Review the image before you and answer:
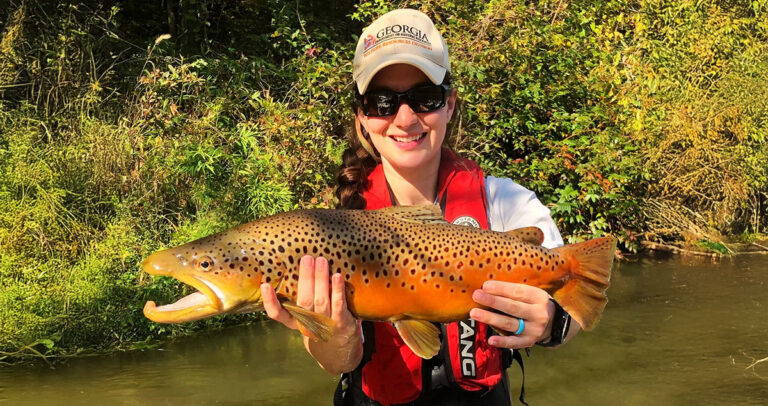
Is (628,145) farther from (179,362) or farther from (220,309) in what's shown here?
(220,309)

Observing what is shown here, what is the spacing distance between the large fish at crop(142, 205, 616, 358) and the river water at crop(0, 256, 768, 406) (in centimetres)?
435

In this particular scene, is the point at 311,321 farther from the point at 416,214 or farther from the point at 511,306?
the point at 511,306

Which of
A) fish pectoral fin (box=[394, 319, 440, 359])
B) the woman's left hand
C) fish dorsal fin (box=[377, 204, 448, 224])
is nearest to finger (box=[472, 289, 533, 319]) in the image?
the woman's left hand

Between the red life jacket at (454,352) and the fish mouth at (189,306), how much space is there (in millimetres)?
785

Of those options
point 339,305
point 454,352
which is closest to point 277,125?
point 454,352

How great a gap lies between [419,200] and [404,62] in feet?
2.10

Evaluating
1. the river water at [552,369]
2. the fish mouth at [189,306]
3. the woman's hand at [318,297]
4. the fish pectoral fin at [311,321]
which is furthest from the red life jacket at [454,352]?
the river water at [552,369]

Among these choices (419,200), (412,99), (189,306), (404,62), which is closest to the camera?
(189,306)

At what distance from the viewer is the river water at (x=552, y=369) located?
6449 mm

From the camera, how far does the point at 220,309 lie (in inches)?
90.0

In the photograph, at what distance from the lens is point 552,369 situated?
7.36 meters

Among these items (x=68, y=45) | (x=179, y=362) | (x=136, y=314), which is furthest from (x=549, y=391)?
(x=68, y=45)

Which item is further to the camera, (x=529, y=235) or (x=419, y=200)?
(x=419, y=200)

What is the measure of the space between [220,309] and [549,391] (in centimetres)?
522
